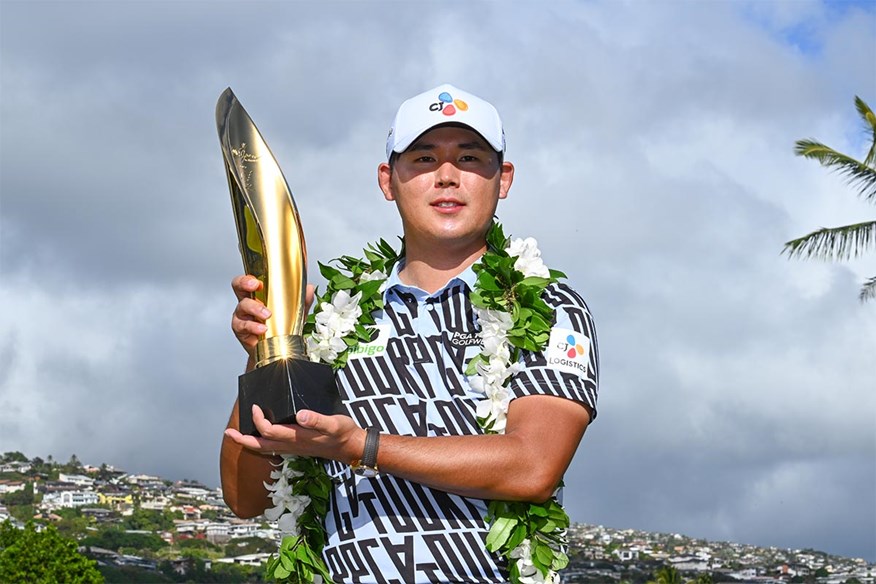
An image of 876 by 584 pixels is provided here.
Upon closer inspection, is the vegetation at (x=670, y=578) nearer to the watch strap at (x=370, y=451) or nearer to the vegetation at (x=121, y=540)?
the vegetation at (x=121, y=540)

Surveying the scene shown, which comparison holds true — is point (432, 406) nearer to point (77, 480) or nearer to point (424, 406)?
point (424, 406)

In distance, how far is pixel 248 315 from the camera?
3992 mm

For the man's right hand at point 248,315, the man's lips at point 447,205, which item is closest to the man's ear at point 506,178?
the man's lips at point 447,205

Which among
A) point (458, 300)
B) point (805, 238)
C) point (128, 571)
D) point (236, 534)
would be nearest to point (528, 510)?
point (458, 300)

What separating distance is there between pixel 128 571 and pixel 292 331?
9788cm

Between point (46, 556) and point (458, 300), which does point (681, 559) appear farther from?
point (458, 300)

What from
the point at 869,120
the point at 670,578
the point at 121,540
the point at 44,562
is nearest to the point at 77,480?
the point at 121,540

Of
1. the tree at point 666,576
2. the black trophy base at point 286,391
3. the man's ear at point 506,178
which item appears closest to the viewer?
the black trophy base at point 286,391

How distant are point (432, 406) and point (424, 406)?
0.03 meters

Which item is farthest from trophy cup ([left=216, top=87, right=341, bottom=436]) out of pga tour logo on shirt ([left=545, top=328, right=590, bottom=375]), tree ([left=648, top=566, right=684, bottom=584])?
tree ([left=648, top=566, right=684, bottom=584])

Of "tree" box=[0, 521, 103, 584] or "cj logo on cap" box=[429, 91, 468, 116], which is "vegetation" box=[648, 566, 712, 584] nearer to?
"tree" box=[0, 521, 103, 584]

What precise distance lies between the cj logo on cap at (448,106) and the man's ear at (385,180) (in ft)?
0.93

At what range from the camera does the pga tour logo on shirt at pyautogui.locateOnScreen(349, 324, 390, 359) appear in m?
4.24

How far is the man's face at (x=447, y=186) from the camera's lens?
4.18 metres
